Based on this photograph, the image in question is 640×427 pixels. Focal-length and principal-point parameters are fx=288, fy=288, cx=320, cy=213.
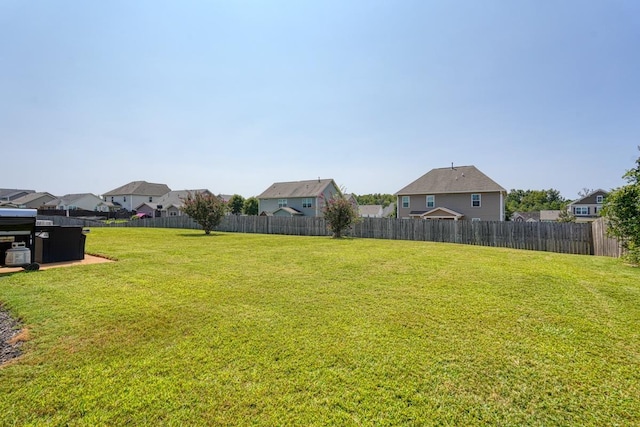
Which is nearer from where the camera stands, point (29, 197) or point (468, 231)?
point (468, 231)

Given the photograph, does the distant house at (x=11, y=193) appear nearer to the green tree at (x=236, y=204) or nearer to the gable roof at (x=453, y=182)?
the green tree at (x=236, y=204)

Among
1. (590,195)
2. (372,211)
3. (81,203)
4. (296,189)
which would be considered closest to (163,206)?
(81,203)

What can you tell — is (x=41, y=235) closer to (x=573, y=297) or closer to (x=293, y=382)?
(x=293, y=382)

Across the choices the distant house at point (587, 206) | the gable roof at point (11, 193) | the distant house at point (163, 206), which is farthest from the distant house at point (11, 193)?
the distant house at point (587, 206)

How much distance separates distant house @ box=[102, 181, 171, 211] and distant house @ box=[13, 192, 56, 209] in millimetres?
9577

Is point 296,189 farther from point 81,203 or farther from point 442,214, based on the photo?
point 81,203

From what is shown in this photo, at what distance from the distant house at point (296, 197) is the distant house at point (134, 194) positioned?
28532 millimetres

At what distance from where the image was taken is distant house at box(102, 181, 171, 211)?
53.6m

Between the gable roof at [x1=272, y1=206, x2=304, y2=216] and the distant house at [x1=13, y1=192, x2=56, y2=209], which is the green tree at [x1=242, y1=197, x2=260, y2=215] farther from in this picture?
the distant house at [x1=13, y1=192, x2=56, y2=209]

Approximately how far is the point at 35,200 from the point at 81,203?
945 cm

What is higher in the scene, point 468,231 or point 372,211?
point 372,211

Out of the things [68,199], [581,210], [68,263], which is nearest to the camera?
[68,263]

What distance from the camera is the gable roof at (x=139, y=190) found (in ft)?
177

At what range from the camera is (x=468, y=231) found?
661 inches
